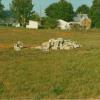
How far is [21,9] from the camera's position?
10356cm

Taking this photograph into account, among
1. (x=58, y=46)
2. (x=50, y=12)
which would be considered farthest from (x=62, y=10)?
(x=58, y=46)

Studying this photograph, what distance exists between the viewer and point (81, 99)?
1132cm

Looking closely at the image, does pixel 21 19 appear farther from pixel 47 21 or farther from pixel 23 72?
pixel 23 72

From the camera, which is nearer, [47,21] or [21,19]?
[47,21]

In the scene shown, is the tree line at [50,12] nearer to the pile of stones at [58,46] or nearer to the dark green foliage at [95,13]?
the dark green foliage at [95,13]

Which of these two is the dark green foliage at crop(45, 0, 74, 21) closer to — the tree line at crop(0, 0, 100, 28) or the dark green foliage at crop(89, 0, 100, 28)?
the tree line at crop(0, 0, 100, 28)

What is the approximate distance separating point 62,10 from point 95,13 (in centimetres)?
890

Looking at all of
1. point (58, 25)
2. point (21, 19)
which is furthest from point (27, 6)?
point (58, 25)

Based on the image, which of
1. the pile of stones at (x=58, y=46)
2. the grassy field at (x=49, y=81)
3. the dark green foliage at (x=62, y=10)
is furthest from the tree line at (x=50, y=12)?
the grassy field at (x=49, y=81)

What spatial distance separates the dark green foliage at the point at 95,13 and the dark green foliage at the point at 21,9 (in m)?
16.1

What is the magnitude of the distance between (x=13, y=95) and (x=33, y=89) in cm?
77

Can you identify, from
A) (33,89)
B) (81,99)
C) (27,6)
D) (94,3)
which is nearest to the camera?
(81,99)

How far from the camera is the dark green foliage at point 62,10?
109375 mm

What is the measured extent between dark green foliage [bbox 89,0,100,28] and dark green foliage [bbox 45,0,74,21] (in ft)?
20.6
